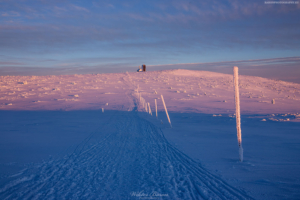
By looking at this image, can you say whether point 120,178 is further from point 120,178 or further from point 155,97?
point 155,97

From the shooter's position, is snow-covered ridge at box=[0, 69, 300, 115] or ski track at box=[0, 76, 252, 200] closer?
ski track at box=[0, 76, 252, 200]

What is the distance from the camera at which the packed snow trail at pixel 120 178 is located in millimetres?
4611

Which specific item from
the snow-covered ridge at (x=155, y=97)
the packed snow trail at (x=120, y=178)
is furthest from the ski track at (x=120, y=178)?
the snow-covered ridge at (x=155, y=97)

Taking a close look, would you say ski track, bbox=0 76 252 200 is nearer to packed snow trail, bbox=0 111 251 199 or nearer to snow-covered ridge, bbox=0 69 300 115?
packed snow trail, bbox=0 111 251 199

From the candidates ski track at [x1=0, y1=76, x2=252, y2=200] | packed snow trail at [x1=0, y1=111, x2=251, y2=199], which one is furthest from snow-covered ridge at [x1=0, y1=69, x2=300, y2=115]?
packed snow trail at [x1=0, y1=111, x2=251, y2=199]

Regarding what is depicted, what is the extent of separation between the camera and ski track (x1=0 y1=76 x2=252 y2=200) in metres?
4.61

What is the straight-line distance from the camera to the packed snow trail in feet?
15.1

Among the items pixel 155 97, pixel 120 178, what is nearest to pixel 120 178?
pixel 120 178

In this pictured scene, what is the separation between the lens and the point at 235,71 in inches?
237

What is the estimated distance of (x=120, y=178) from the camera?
17.9 feet

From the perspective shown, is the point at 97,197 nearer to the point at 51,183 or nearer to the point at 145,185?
the point at 145,185

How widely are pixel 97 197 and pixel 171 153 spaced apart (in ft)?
12.8

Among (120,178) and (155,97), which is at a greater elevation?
(155,97)

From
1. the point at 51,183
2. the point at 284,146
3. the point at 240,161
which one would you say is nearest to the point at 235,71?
the point at 240,161
